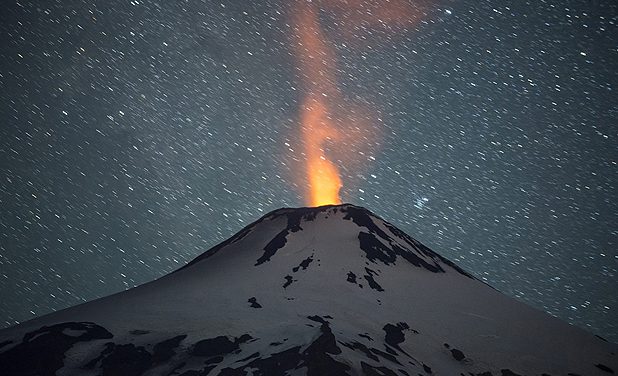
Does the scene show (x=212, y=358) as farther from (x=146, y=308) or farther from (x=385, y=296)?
(x=385, y=296)

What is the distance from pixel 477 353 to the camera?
34875 millimetres

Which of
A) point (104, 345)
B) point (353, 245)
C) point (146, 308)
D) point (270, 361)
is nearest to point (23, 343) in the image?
point (104, 345)

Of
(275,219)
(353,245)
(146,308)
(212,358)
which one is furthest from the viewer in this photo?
(275,219)

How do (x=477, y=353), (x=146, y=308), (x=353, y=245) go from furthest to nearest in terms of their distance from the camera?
(x=353, y=245), (x=146, y=308), (x=477, y=353)

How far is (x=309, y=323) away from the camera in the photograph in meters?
33.0

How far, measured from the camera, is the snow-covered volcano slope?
2812 cm

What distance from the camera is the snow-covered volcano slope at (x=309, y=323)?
28.1m

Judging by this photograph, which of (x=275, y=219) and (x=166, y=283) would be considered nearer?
(x=166, y=283)

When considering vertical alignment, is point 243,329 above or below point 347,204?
below

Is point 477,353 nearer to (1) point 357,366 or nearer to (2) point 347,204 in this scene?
(1) point 357,366

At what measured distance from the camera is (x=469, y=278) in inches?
2210

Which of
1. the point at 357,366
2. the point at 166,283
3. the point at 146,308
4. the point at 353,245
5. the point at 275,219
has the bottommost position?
the point at 357,366

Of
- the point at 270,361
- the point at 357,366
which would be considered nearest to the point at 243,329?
the point at 270,361

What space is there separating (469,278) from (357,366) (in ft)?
114
